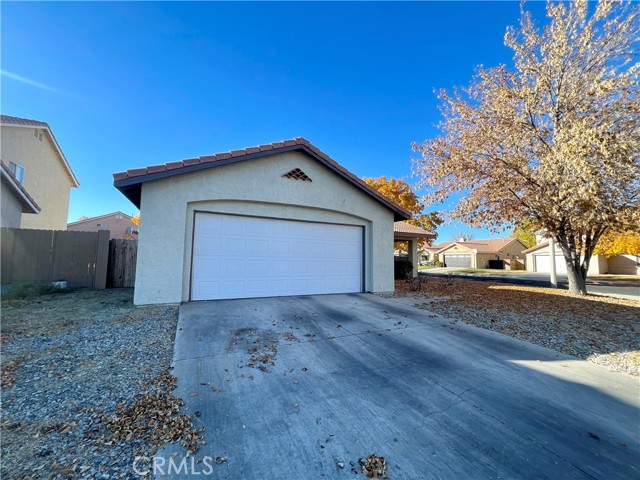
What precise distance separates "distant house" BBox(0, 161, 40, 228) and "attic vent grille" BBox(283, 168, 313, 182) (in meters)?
9.52

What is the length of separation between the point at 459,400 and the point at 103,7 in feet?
37.9

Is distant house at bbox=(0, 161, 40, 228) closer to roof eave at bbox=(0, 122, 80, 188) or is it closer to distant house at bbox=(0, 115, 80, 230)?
distant house at bbox=(0, 115, 80, 230)

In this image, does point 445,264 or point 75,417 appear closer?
point 75,417

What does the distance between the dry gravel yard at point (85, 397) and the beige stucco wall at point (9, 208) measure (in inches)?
263

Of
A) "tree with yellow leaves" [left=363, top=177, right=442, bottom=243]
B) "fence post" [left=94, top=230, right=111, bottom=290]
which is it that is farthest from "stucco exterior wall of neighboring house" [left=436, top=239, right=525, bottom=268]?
"fence post" [left=94, top=230, right=111, bottom=290]

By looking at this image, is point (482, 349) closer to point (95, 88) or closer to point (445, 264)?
point (95, 88)

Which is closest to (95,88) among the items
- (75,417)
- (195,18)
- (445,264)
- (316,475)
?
(195,18)

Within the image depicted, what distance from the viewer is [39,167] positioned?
15867 millimetres

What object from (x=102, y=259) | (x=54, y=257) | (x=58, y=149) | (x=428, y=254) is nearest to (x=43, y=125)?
(x=58, y=149)

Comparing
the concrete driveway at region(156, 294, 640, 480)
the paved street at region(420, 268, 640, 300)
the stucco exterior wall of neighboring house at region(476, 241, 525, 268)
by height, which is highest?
the stucco exterior wall of neighboring house at region(476, 241, 525, 268)

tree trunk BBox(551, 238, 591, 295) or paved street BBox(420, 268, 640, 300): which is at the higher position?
tree trunk BBox(551, 238, 591, 295)

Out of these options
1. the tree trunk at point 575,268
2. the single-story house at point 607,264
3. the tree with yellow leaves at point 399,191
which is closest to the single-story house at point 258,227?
the tree trunk at point 575,268

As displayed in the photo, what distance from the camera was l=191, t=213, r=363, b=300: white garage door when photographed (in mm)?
7543

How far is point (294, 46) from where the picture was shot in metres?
10.4
